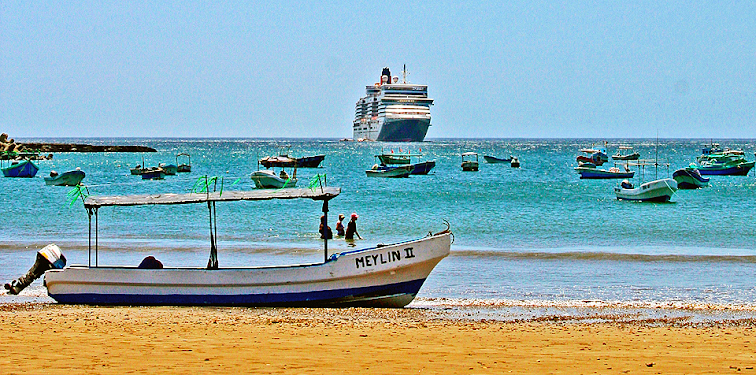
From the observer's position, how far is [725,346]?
10469mm

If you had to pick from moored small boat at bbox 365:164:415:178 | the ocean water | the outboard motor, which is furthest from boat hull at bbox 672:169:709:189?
the outboard motor

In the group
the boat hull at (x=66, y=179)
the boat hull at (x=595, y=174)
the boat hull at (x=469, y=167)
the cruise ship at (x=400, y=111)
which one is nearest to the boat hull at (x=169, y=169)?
the boat hull at (x=66, y=179)

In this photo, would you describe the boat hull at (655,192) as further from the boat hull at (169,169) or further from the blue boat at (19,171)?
the blue boat at (19,171)

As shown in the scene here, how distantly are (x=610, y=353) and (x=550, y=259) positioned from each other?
1255 centimetres

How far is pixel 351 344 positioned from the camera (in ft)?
34.4

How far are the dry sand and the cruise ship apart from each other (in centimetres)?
13772

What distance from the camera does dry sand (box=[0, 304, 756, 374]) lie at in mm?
9250

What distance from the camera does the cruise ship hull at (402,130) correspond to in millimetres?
151875

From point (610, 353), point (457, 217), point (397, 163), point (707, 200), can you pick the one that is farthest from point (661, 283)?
point (397, 163)

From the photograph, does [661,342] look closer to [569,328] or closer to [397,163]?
[569,328]

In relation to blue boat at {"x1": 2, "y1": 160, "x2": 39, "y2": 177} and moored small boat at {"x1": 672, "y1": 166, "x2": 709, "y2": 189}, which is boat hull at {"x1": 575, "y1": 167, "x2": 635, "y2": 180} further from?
blue boat at {"x1": 2, "y1": 160, "x2": 39, "y2": 177}

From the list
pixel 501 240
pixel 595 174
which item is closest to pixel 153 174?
pixel 595 174

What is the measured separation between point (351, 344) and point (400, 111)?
142254mm

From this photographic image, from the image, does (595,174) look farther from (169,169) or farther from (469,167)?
(169,169)
